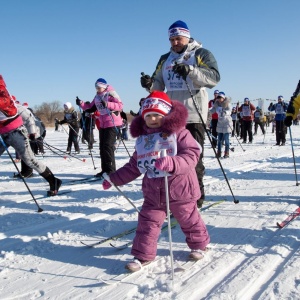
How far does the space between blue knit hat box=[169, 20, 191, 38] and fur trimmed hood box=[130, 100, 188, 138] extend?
149 cm

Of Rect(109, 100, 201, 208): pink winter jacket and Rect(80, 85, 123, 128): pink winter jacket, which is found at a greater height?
Rect(80, 85, 123, 128): pink winter jacket

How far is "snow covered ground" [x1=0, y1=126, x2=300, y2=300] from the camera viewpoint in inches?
90.8

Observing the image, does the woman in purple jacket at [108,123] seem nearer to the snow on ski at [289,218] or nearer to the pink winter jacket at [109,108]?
the pink winter jacket at [109,108]

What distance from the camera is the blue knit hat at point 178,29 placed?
3.98m

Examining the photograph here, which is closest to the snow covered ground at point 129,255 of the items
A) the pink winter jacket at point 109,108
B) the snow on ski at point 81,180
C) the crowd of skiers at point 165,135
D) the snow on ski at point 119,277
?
the snow on ski at point 119,277

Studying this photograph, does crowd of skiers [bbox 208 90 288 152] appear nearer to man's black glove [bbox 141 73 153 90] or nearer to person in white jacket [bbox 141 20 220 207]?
person in white jacket [bbox 141 20 220 207]

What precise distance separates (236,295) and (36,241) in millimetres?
2034

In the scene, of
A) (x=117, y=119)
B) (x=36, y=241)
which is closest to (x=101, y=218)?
(x=36, y=241)

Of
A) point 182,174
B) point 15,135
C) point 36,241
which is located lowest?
point 36,241

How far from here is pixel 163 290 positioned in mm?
2279

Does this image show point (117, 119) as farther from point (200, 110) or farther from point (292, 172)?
point (292, 172)

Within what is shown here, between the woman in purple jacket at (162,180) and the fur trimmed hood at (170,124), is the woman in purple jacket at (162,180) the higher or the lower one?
the lower one

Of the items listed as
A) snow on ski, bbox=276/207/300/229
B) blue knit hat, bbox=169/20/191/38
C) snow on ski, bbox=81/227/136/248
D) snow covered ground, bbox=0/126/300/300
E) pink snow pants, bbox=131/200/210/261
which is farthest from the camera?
blue knit hat, bbox=169/20/191/38

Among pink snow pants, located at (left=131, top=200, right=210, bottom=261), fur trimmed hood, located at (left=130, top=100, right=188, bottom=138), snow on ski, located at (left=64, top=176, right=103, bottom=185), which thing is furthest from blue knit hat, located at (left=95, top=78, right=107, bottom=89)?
pink snow pants, located at (left=131, top=200, right=210, bottom=261)
